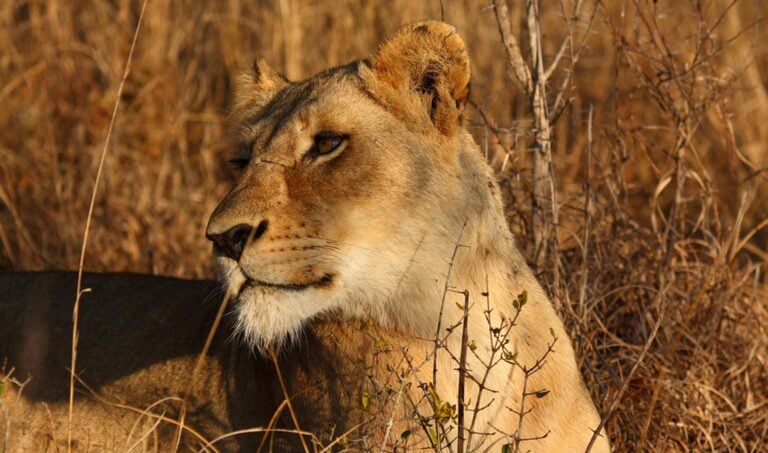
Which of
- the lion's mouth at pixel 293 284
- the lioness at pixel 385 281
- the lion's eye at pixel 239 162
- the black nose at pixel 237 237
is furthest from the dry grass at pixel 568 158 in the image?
the black nose at pixel 237 237

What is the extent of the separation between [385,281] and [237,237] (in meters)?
0.43

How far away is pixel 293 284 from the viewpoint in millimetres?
3332

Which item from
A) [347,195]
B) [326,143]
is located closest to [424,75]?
[326,143]

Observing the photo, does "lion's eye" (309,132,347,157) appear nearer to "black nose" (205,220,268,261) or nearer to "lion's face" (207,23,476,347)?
"lion's face" (207,23,476,347)

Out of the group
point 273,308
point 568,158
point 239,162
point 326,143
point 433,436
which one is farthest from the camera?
point 568,158

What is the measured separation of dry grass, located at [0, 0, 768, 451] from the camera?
4.64m

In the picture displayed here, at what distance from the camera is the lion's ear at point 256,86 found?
419 centimetres

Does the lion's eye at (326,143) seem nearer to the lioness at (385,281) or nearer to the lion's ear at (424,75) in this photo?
the lioness at (385,281)

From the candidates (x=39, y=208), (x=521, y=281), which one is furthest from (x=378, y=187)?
(x=39, y=208)

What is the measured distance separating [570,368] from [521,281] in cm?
30

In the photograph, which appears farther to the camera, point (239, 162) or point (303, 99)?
point (239, 162)

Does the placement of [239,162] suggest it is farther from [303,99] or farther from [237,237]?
[237,237]

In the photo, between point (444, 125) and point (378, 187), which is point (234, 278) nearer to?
point (378, 187)

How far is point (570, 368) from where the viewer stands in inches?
145
